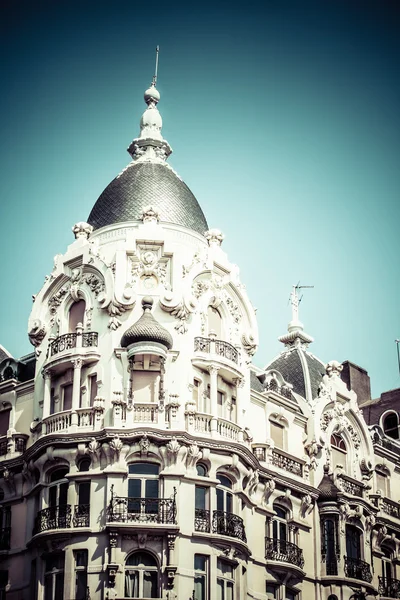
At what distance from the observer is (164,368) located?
5081 centimetres

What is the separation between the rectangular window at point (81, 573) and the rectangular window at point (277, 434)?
12194mm

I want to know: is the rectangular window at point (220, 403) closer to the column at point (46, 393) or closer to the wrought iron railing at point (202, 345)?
the wrought iron railing at point (202, 345)

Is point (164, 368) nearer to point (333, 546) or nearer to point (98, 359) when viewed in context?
point (98, 359)

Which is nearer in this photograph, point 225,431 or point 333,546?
point 225,431

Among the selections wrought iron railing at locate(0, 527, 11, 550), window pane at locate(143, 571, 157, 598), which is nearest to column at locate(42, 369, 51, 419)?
wrought iron railing at locate(0, 527, 11, 550)

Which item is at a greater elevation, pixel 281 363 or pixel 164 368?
pixel 281 363

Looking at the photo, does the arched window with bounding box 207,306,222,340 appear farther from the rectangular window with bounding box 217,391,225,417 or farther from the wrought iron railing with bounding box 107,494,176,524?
the wrought iron railing with bounding box 107,494,176,524

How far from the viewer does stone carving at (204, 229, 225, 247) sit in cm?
5547

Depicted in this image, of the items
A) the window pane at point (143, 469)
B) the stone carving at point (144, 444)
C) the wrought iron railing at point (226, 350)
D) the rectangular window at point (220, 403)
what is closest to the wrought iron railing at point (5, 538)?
the window pane at point (143, 469)

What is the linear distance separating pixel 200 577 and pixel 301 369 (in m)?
16.3

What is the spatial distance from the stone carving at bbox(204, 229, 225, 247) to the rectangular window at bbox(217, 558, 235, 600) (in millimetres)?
14475

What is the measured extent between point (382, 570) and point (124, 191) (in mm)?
22319

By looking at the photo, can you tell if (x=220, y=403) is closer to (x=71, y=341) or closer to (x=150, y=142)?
(x=71, y=341)

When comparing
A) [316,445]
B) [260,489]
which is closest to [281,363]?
[316,445]
